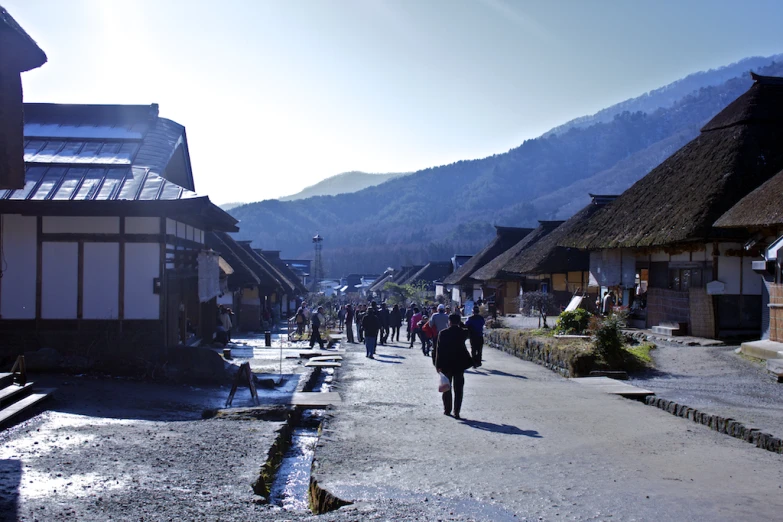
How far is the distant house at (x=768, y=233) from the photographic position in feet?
41.4

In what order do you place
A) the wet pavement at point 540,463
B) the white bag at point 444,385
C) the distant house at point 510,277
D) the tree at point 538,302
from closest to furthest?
the wet pavement at point 540,463 < the white bag at point 444,385 < the tree at point 538,302 < the distant house at point 510,277

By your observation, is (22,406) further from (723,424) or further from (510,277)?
(510,277)

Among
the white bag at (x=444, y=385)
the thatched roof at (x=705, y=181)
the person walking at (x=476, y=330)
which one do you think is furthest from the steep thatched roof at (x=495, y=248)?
the white bag at (x=444, y=385)

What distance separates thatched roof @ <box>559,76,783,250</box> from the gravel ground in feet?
10.0

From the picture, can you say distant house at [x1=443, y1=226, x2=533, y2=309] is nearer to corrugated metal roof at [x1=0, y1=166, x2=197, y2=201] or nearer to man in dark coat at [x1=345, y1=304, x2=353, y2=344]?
man in dark coat at [x1=345, y1=304, x2=353, y2=344]

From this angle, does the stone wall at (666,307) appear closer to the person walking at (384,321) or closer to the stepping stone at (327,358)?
the stepping stone at (327,358)

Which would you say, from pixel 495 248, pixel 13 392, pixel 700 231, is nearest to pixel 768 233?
pixel 700 231

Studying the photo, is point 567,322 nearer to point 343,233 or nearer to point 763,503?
point 763,503

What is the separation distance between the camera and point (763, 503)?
4.91 m

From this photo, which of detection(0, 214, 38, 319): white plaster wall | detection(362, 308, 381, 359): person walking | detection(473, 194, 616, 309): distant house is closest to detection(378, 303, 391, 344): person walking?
detection(362, 308, 381, 359): person walking

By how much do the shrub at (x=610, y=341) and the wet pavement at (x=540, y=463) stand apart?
3.06m

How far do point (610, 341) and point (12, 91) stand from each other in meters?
11.1

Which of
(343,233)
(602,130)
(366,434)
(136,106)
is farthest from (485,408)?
(602,130)

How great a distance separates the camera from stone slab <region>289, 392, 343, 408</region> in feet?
31.9
